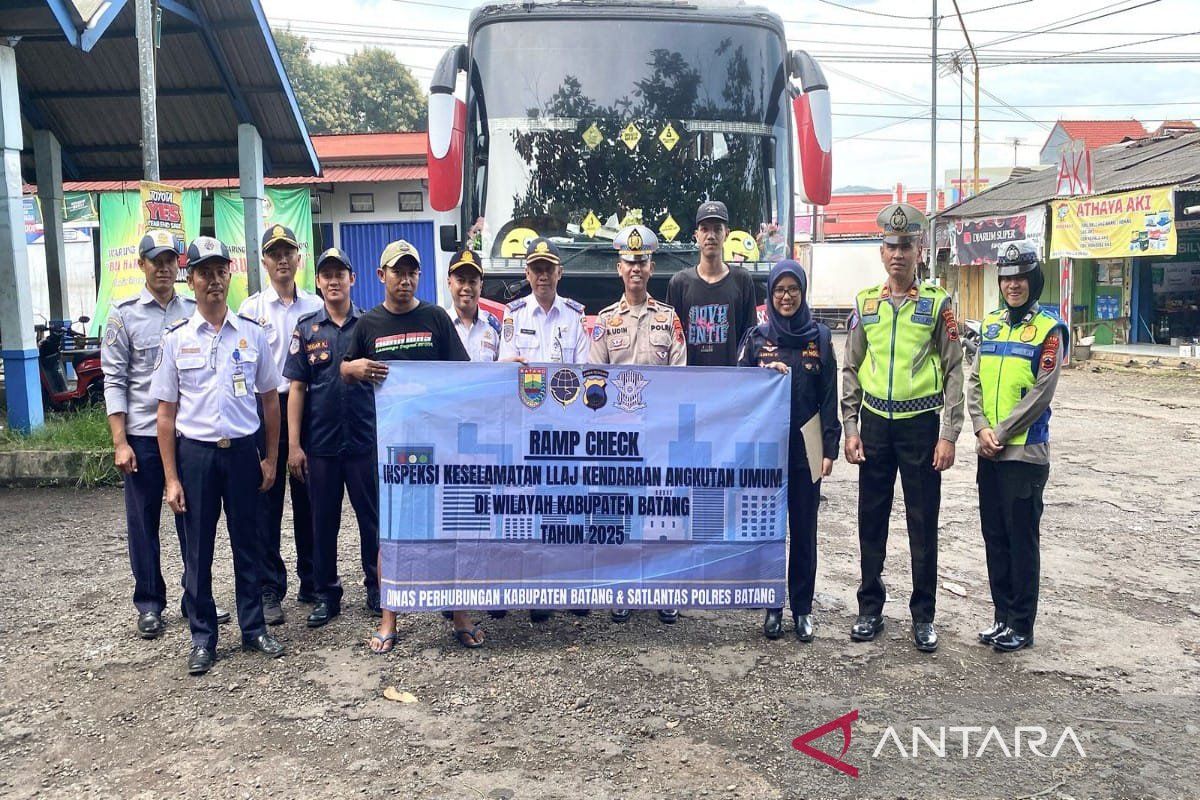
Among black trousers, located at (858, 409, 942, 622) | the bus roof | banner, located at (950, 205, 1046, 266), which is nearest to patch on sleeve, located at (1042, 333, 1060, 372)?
black trousers, located at (858, 409, 942, 622)

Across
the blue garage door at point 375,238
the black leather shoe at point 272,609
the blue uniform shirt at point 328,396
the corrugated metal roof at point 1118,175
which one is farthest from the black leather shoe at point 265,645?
the corrugated metal roof at point 1118,175

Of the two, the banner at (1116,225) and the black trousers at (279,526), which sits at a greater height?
the banner at (1116,225)

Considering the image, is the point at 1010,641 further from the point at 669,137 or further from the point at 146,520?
the point at 146,520

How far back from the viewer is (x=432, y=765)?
3.45m

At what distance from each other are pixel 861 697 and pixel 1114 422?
9.33 metres

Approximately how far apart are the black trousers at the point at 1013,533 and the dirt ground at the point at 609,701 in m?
0.22

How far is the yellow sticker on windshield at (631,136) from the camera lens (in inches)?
261

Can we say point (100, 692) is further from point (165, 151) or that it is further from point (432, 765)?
point (165, 151)

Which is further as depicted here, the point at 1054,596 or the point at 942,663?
the point at 1054,596

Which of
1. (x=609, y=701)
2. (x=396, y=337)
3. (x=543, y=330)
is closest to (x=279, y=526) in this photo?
(x=396, y=337)

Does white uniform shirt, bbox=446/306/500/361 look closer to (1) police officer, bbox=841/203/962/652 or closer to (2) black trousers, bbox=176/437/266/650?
(2) black trousers, bbox=176/437/266/650

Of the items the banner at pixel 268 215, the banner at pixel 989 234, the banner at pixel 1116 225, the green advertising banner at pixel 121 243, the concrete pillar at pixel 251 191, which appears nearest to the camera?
the green advertising banner at pixel 121 243

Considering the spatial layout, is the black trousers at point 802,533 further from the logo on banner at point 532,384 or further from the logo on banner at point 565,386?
the logo on banner at point 532,384

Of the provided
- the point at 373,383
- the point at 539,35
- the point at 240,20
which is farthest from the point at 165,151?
the point at 373,383
